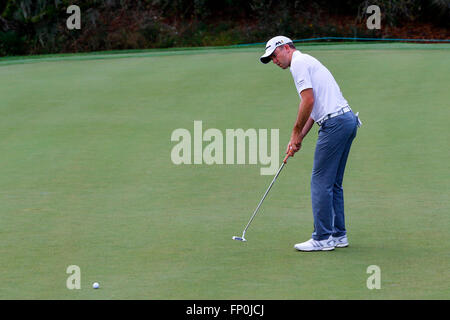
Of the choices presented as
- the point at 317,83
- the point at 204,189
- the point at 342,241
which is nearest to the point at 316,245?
the point at 342,241

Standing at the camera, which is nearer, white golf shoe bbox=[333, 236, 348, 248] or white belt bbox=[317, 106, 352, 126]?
white belt bbox=[317, 106, 352, 126]

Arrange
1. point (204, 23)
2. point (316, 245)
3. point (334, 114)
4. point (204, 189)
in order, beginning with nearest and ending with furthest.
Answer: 1. point (334, 114)
2. point (316, 245)
3. point (204, 189)
4. point (204, 23)

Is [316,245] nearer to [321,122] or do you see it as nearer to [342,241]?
[342,241]

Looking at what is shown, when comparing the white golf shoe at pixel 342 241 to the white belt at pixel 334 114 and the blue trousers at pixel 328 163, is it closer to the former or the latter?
the blue trousers at pixel 328 163

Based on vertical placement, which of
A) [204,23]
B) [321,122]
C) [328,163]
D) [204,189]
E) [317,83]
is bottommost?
[204,189]

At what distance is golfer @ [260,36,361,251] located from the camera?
6.76 m

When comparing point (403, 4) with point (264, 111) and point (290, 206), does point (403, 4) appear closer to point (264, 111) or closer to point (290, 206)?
point (264, 111)

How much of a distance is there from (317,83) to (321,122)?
Result: 33cm

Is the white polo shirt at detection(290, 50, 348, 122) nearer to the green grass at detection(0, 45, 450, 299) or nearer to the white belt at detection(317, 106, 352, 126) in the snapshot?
the white belt at detection(317, 106, 352, 126)

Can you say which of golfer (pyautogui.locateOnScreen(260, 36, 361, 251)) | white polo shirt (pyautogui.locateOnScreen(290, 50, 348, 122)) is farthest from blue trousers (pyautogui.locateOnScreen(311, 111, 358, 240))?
white polo shirt (pyautogui.locateOnScreen(290, 50, 348, 122))

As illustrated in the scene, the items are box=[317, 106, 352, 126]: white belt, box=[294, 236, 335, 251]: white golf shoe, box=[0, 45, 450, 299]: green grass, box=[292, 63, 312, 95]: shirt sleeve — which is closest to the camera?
box=[0, 45, 450, 299]: green grass

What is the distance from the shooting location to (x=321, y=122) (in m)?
6.88

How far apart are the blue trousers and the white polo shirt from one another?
10cm
